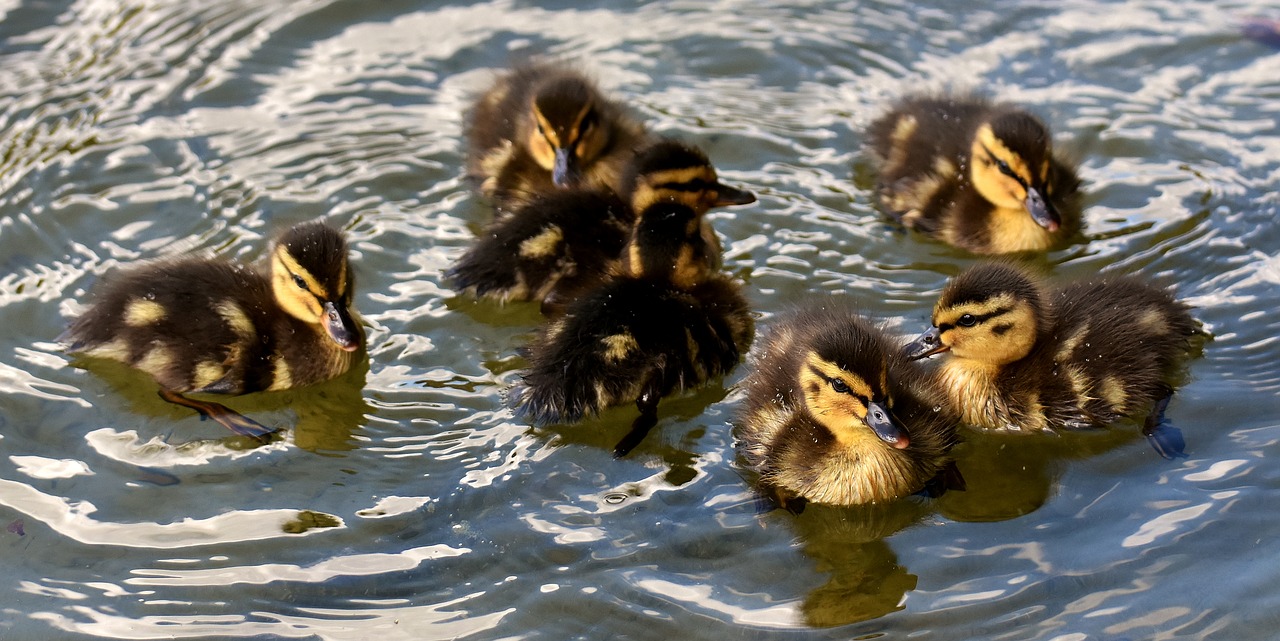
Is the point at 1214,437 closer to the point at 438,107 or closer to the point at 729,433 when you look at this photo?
the point at 729,433

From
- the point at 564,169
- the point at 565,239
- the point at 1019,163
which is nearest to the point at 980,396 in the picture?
the point at 1019,163

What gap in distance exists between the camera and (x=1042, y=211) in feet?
15.3

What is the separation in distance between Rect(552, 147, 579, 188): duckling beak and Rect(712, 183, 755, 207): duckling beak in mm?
591

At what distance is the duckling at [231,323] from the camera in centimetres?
400

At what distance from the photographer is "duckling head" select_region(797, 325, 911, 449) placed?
11.2 feet

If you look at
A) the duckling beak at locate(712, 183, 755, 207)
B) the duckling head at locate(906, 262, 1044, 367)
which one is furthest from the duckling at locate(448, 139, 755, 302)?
the duckling head at locate(906, 262, 1044, 367)

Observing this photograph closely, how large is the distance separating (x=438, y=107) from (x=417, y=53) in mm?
513

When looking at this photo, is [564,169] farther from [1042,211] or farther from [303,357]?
[1042,211]

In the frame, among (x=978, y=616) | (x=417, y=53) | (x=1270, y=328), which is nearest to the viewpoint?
(x=978, y=616)

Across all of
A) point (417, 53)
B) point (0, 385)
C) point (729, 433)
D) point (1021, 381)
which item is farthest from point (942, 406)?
point (417, 53)

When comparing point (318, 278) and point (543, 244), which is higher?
point (318, 278)

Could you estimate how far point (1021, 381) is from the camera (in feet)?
12.8

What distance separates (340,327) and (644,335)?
0.88m

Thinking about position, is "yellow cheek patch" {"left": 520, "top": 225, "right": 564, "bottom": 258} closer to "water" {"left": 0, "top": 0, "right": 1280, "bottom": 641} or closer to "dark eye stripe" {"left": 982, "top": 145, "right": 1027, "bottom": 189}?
"water" {"left": 0, "top": 0, "right": 1280, "bottom": 641}
